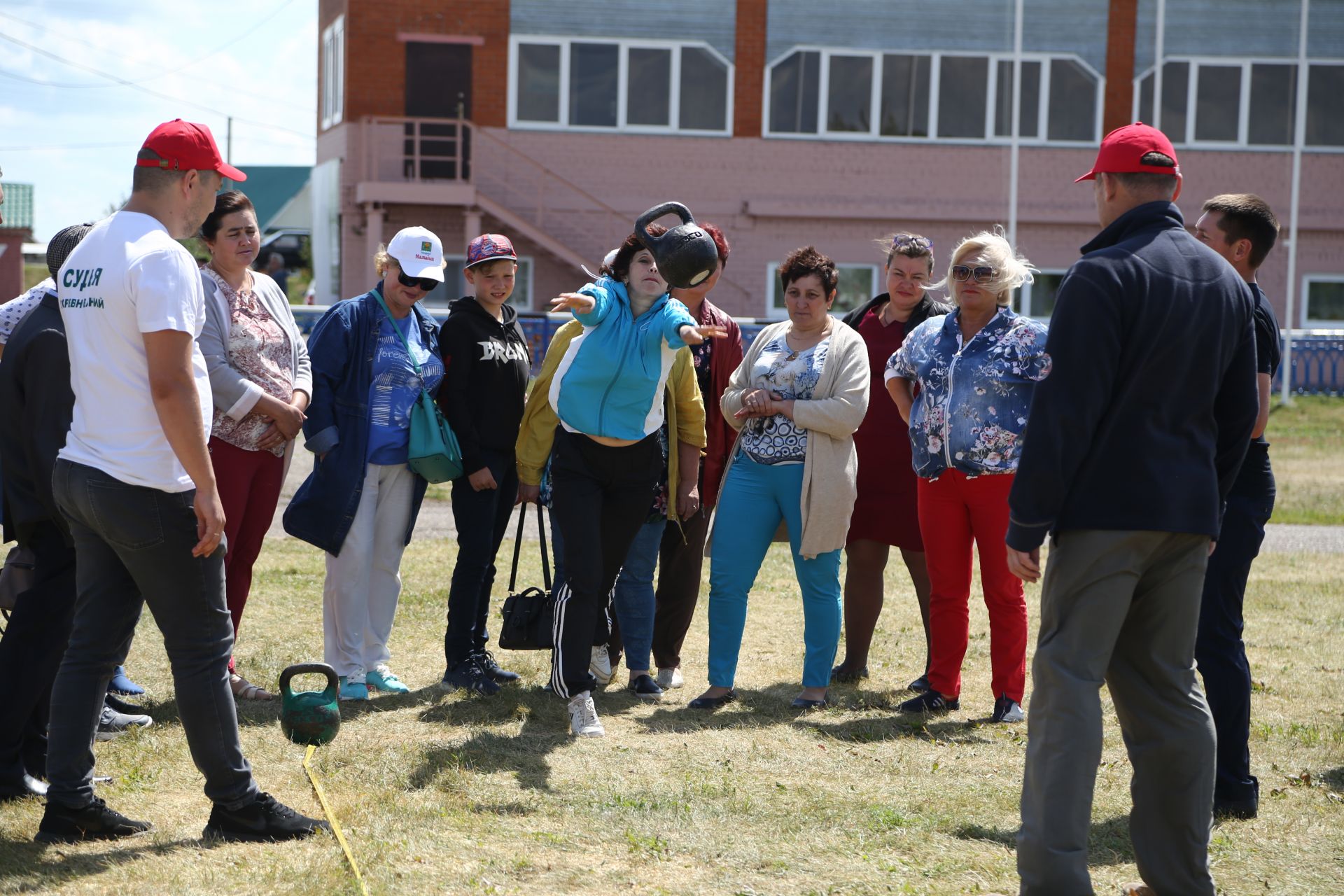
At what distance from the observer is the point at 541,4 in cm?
2367

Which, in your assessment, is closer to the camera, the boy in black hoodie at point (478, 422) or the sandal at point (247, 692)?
the sandal at point (247, 692)

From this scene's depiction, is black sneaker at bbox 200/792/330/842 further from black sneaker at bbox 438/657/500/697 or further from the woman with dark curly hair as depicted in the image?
the woman with dark curly hair

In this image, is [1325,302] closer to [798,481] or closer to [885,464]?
[885,464]

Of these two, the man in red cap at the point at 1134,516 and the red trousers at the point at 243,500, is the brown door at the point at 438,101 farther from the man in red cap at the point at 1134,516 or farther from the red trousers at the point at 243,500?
the man in red cap at the point at 1134,516

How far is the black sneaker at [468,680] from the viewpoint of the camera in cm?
624

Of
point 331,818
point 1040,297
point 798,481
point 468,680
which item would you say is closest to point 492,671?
point 468,680

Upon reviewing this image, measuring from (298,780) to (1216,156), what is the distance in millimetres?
24088

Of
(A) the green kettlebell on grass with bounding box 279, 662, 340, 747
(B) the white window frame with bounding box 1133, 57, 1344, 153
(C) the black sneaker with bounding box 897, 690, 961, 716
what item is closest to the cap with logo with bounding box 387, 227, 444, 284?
(A) the green kettlebell on grass with bounding box 279, 662, 340, 747

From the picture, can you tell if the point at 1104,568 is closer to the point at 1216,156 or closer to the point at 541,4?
the point at 541,4

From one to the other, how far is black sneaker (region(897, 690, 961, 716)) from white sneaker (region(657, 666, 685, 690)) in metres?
1.09

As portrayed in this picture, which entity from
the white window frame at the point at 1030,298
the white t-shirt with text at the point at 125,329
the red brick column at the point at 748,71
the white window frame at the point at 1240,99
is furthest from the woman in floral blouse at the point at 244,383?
the white window frame at the point at 1240,99

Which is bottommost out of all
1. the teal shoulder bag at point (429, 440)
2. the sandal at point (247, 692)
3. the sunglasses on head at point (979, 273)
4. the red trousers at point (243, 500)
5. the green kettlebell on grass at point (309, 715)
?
the sandal at point (247, 692)

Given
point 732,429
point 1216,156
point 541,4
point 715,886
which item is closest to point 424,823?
point 715,886

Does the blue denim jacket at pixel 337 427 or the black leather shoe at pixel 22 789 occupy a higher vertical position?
the blue denim jacket at pixel 337 427
